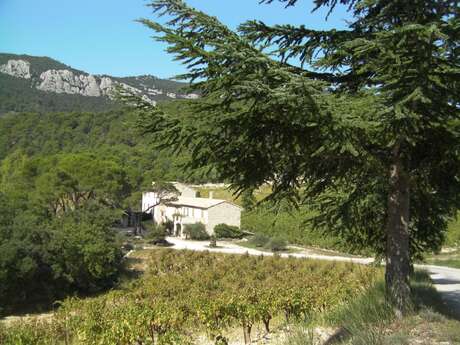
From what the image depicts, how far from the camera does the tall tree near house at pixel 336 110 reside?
4113mm

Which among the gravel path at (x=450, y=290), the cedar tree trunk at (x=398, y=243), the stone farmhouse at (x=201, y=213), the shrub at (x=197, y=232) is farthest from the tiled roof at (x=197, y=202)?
the cedar tree trunk at (x=398, y=243)

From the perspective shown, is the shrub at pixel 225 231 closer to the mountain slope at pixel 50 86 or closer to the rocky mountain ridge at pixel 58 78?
the mountain slope at pixel 50 86

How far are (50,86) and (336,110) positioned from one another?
543 feet

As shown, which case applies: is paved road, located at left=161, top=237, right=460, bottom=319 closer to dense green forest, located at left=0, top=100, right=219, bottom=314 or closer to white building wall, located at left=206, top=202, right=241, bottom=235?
white building wall, located at left=206, top=202, right=241, bottom=235

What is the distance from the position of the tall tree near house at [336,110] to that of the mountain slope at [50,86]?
11960cm

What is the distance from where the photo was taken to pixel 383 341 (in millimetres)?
4387

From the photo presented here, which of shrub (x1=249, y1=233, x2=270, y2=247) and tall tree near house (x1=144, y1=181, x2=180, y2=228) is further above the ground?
tall tree near house (x1=144, y1=181, x2=180, y2=228)

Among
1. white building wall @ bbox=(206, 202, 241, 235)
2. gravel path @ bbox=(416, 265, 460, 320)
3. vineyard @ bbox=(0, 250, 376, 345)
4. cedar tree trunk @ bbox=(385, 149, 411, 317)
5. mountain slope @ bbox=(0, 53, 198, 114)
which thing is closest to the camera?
cedar tree trunk @ bbox=(385, 149, 411, 317)

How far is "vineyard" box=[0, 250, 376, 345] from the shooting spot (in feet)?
25.5

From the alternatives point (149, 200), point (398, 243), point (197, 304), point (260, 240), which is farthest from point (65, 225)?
point (149, 200)

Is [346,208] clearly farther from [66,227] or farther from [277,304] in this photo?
[66,227]

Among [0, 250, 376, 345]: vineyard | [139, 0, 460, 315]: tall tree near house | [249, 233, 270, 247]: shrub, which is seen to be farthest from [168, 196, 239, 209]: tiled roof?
[139, 0, 460, 315]: tall tree near house

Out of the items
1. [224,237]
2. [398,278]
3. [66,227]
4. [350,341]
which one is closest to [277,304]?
[398,278]

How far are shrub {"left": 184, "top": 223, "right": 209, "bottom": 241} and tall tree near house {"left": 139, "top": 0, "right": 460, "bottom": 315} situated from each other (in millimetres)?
38609
